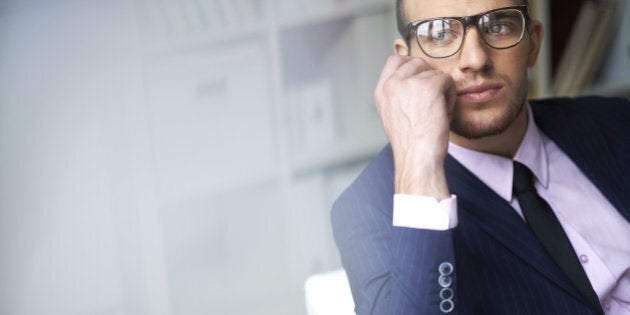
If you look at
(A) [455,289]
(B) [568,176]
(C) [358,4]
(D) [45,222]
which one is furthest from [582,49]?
(D) [45,222]

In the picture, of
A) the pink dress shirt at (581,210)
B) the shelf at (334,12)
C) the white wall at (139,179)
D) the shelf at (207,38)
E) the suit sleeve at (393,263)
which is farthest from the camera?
the shelf at (334,12)

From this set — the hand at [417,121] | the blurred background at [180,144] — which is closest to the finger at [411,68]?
the hand at [417,121]

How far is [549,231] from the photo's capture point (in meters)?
1.16

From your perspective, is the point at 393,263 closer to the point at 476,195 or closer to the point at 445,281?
the point at 445,281

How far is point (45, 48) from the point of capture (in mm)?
1666

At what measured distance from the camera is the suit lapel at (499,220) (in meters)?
1.11

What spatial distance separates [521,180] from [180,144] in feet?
3.46

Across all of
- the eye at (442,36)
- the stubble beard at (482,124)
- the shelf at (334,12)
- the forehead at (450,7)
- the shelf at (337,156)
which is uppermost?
the shelf at (334,12)

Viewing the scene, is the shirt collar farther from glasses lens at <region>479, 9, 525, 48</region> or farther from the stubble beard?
glasses lens at <region>479, 9, 525, 48</region>

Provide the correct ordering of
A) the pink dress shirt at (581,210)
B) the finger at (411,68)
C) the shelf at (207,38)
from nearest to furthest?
the finger at (411,68), the pink dress shirt at (581,210), the shelf at (207,38)

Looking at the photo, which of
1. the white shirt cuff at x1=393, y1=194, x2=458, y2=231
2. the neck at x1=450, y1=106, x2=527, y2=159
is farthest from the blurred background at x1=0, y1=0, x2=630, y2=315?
the white shirt cuff at x1=393, y1=194, x2=458, y2=231

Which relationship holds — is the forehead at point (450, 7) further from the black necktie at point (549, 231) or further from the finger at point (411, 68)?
the black necktie at point (549, 231)

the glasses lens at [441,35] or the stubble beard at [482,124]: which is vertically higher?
the glasses lens at [441,35]

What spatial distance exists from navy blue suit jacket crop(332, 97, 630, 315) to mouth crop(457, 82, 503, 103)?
12cm
